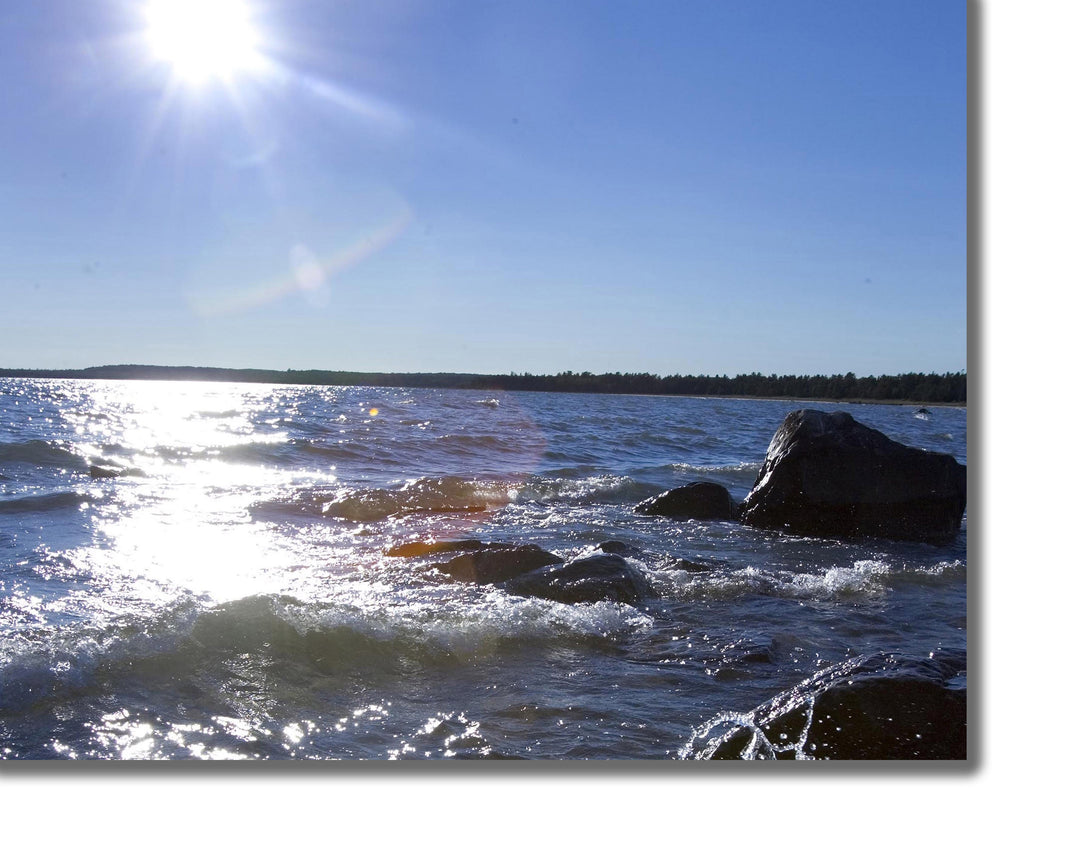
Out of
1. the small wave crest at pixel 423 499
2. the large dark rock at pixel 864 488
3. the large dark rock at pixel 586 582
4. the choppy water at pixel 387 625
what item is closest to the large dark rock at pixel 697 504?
the choppy water at pixel 387 625

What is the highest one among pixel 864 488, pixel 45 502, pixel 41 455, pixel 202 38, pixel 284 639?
pixel 202 38

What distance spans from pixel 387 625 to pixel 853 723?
8.74ft

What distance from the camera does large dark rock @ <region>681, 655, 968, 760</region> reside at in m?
3.26

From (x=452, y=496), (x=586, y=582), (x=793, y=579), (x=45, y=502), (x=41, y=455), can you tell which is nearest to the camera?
(x=586, y=582)

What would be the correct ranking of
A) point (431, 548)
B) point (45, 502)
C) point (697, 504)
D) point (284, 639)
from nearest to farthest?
point (284, 639) < point (431, 548) < point (45, 502) < point (697, 504)

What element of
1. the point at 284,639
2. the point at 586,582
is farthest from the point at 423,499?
the point at 284,639

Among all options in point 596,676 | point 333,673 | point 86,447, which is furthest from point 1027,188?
point 86,447

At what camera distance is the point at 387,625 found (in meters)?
4.75

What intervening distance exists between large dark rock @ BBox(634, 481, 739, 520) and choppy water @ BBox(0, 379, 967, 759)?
1.58 ft

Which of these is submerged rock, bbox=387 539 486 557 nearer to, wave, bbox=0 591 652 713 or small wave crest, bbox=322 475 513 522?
wave, bbox=0 591 652 713

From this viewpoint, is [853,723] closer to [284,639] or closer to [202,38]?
[284,639]

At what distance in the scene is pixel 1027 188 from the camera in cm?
387

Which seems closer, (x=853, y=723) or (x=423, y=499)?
(x=853, y=723)

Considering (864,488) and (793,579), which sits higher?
(864,488)
